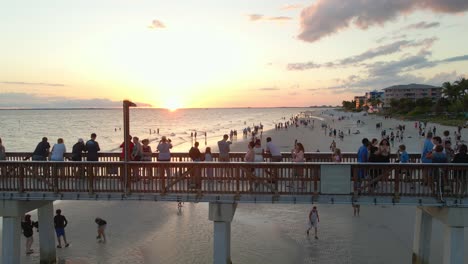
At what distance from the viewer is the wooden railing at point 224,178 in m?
11.0

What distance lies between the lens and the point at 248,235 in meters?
17.9

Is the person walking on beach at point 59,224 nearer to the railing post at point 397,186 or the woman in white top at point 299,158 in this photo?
the woman in white top at point 299,158

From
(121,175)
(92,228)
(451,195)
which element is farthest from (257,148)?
(92,228)

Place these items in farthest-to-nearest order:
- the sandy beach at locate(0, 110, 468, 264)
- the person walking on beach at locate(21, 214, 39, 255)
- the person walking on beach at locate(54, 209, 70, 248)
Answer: the person walking on beach at locate(54, 209, 70, 248) → the sandy beach at locate(0, 110, 468, 264) → the person walking on beach at locate(21, 214, 39, 255)

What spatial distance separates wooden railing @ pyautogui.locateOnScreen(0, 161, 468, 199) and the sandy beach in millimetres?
4625

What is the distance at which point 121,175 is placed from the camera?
1188 centimetres

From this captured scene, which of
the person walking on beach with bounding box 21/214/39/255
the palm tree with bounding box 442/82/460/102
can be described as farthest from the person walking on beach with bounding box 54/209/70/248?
the palm tree with bounding box 442/82/460/102

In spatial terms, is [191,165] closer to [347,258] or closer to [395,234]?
[347,258]

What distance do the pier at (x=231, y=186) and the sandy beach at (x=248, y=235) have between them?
3908 millimetres

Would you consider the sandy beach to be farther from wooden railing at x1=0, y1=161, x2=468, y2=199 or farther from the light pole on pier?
the light pole on pier

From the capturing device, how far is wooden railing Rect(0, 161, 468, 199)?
11008mm

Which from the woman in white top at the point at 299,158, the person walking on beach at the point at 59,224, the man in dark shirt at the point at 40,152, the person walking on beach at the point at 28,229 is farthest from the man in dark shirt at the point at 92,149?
the woman in white top at the point at 299,158

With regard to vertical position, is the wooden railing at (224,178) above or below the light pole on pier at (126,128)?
below

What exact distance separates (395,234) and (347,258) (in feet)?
13.4
